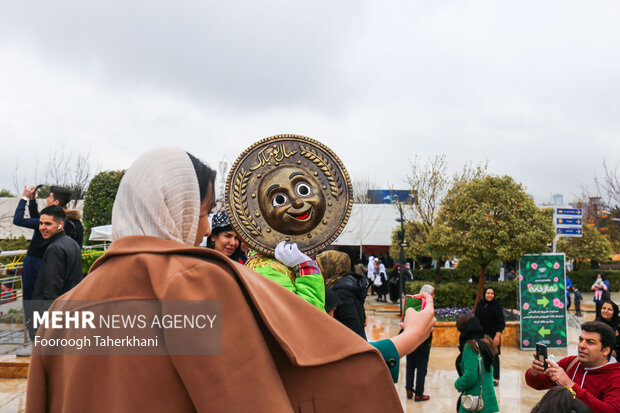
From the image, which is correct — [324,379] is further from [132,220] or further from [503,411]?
[503,411]

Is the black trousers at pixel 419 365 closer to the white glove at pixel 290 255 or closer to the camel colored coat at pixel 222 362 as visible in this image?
the white glove at pixel 290 255

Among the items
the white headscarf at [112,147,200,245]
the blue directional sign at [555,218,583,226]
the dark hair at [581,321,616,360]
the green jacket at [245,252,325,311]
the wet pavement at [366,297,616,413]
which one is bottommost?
the wet pavement at [366,297,616,413]

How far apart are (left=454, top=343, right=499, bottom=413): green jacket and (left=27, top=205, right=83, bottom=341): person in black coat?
179 inches

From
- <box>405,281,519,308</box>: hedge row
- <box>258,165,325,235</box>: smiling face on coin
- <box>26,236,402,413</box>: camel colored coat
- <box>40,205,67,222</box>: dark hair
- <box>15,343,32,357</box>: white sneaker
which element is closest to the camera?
<box>26,236,402,413</box>: camel colored coat

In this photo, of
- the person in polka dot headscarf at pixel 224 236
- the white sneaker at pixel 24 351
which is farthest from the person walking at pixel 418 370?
the white sneaker at pixel 24 351

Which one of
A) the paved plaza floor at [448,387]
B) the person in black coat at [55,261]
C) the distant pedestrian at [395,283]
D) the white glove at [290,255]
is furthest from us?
the distant pedestrian at [395,283]

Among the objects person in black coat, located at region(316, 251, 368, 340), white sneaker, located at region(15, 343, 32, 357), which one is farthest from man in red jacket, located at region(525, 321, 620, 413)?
white sneaker, located at region(15, 343, 32, 357)

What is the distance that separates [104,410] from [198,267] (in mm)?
381

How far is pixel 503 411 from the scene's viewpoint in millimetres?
7223

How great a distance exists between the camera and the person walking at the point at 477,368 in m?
5.59

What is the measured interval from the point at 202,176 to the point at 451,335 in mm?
11058

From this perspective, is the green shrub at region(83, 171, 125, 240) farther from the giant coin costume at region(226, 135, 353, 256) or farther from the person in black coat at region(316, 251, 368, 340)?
the giant coin costume at region(226, 135, 353, 256)

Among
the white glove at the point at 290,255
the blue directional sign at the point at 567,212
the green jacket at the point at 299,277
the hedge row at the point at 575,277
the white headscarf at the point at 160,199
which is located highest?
the blue directional sign at the point at 567,212

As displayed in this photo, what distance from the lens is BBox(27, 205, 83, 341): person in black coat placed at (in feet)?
16.6
